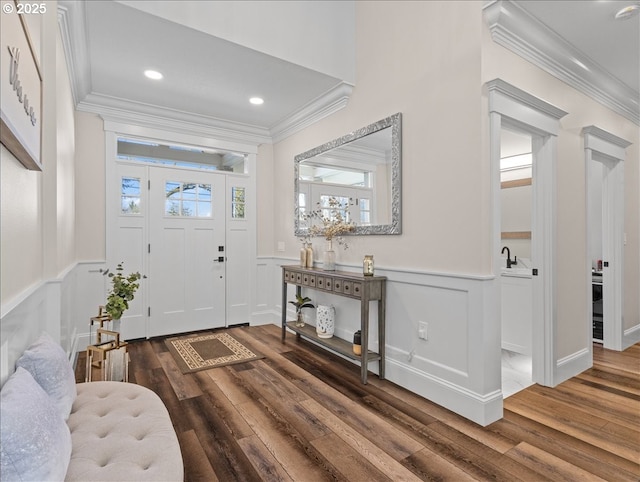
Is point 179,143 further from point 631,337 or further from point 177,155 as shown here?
point 631,337

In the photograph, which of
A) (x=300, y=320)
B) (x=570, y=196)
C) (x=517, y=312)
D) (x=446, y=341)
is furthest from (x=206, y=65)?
(x=517, y=312)

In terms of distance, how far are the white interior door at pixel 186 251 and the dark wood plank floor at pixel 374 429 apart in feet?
3.91

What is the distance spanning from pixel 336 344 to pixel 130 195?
297 cm

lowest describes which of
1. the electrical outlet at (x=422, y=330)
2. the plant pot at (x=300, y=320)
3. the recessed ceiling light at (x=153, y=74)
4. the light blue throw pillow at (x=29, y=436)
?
the plant pot at (x=300, y=320)

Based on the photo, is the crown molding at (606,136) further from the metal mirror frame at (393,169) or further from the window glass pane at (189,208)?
the window glass pane at (189,208)

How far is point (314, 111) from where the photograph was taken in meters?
3.97

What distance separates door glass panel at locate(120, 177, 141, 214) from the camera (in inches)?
158

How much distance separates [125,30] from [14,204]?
6.14 ft

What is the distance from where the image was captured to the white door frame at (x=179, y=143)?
3.90 m

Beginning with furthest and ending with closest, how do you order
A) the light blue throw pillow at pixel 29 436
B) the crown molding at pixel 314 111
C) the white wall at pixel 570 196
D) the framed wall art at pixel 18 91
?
1. the crown molding at pixel 314 111
2. the white wall at pixel 570 196
3. the framed wall art at pixel 18 91
4. the light blue throw pillow at pixel 29 436

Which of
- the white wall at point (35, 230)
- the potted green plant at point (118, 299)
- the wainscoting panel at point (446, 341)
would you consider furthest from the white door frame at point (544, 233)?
the potted green plant at point (118, 299)

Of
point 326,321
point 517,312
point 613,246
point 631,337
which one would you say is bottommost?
point 631,337

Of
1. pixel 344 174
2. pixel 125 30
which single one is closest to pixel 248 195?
pixel 344 174

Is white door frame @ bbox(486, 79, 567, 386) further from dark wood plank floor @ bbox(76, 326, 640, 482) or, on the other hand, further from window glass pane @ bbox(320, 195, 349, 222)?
window glass pane @ bbox(320, 195, 349, 222)
